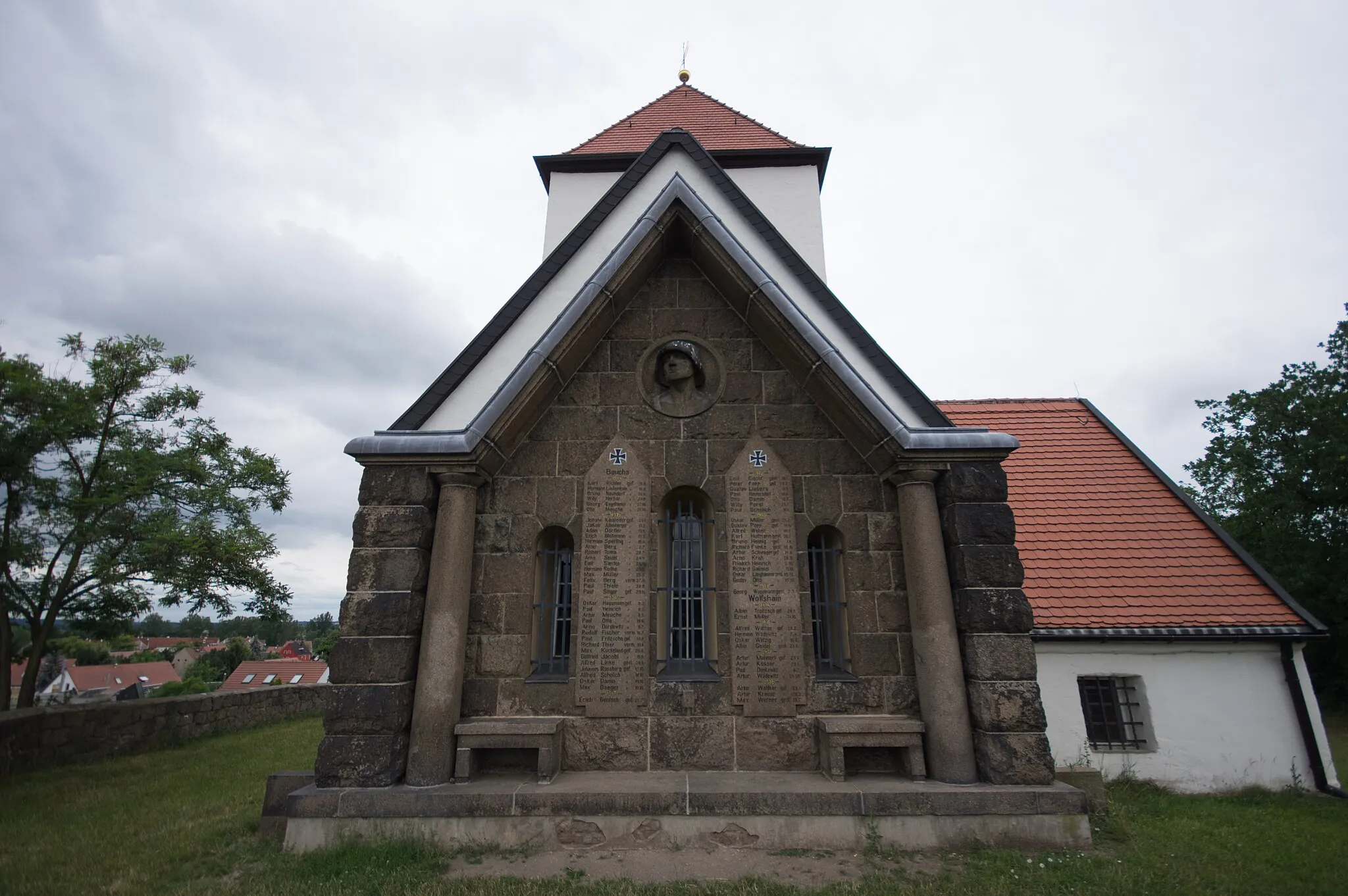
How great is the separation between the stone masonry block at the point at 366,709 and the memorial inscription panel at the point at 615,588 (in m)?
1.42

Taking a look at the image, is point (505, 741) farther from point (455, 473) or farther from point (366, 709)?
point (455, 473)

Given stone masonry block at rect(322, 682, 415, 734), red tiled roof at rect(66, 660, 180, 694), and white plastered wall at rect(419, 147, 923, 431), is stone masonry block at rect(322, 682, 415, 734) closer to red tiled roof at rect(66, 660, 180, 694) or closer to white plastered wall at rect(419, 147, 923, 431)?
white plastered wall at rect(419, 147, 923, 431)

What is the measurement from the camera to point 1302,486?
22.5m

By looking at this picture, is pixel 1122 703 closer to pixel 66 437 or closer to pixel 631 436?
pixel 631 436

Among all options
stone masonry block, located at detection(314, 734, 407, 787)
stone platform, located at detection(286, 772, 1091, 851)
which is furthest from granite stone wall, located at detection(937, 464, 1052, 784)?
stone masonry block, located at detection(314, 734, 407, 787)

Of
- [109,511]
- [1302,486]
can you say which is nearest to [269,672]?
[109,511]

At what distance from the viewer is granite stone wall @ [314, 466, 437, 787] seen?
486 centimetres

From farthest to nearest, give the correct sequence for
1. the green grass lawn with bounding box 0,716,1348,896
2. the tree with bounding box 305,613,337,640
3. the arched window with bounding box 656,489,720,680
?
the tree with bounding box 305,613,337,640
the arched window with bounding box 656,489,720,680
the green grass lawn with bounding box 0,716,1348,896

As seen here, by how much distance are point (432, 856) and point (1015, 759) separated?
4.41 metres

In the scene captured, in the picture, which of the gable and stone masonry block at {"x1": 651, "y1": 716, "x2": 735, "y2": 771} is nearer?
stone masonry block at {"x1": 651, "y1": 716, "x2": 735, "y2": 771}

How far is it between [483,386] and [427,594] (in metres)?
1.95

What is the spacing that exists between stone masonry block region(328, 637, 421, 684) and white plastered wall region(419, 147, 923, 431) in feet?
6.15

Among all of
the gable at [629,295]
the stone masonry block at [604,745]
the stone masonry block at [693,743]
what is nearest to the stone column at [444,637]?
the gable at [629,295]

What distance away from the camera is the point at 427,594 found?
5.28 metres
